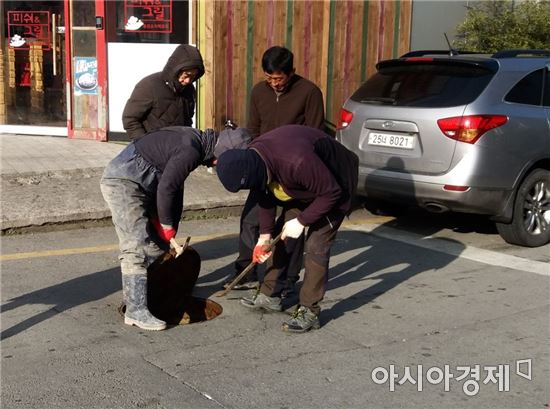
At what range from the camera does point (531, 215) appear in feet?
24.1

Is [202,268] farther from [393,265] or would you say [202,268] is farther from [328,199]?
[328,199]

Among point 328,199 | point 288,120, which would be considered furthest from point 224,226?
point 328,199

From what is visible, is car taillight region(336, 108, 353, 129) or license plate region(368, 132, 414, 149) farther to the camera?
car taillight region(336, 108, 353, 129)

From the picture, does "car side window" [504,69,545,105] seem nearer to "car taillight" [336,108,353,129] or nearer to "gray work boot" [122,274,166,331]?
"car taillight" [336,108,353,129]

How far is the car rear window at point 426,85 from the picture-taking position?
6.98 meters

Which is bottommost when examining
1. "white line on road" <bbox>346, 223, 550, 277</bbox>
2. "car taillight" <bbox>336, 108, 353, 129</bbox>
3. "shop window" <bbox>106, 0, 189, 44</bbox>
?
"white line on road" <bbox>346, 223, 550, 277</bbox>

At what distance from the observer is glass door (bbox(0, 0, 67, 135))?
10.5 m

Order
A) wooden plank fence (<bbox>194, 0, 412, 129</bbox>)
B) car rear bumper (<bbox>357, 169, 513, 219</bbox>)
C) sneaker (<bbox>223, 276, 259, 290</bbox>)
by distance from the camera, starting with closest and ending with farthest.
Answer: sneaker (<bbox>223, 276, 259, 290</bbox>) → car rear bumper (<bbox>357, 169, 513, 219</bbox>) → wooden plank fence (<bbox>194, 0, 412, 129</bbox>)

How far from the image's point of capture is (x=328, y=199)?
4.47 metres

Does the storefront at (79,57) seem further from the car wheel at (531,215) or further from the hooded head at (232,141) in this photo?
the hooded head at (232,141)

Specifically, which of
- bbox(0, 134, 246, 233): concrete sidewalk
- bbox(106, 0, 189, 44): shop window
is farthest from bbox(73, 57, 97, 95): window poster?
bbox(0, 134, 246, 233): concrete sidewalk

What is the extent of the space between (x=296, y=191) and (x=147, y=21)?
6.32m

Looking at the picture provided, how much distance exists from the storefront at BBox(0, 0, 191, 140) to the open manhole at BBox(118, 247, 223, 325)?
5340 mm

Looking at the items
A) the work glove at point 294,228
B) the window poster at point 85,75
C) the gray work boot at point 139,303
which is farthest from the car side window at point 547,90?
the window poster at point 85,75
